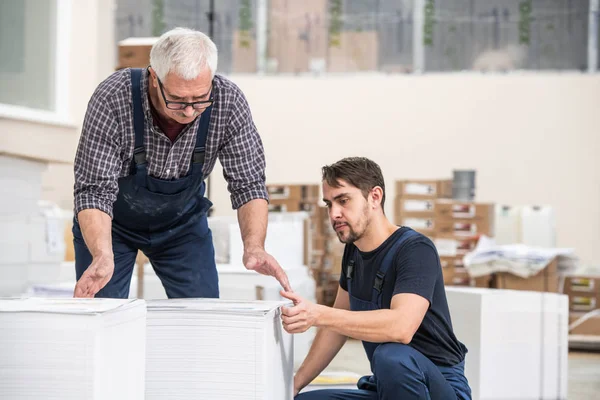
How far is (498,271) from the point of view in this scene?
5.93m

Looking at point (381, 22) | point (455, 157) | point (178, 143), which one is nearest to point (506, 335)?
point (178, 143)

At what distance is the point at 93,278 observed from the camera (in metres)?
1.80

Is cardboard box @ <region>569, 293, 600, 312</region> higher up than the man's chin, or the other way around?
the man's chin

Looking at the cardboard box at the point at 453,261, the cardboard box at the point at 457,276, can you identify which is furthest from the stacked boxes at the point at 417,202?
the cardboard box at the point at 457,276

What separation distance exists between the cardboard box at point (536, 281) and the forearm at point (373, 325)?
13.2 ft

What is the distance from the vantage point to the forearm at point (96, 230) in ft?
6.21

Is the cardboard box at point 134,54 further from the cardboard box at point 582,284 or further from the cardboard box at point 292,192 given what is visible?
the cardboard box at point 582,284

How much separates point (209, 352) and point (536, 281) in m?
4.50

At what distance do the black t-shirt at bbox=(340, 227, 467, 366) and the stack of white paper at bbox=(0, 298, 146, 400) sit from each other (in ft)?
2.80

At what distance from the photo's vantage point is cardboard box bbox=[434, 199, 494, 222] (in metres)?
6.68

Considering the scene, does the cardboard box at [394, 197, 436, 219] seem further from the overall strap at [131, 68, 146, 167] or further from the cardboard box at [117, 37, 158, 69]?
the overall strap at [131, 68, 146, 167]

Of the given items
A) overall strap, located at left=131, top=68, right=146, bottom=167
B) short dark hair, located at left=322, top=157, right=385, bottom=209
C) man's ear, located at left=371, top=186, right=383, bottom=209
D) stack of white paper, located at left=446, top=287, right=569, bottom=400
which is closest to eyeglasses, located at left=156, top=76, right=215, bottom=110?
overall strap, located at left=131, top=68, right=146, bottom=167

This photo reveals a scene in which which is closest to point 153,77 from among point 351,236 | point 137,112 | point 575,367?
point 137,112

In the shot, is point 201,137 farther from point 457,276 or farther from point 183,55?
point 457,276
